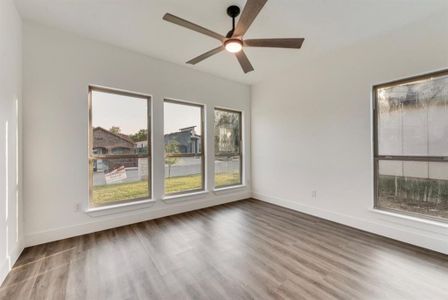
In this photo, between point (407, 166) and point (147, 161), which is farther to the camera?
point (147, 161)

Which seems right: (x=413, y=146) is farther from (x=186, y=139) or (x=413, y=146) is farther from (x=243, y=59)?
(x=186, y=139)

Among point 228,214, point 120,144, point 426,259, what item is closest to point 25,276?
point 120,144

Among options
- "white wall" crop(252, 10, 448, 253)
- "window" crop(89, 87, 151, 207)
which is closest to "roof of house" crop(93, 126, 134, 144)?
"window" crop(89, 87, 151, 207)

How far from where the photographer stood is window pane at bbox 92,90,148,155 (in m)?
3.22

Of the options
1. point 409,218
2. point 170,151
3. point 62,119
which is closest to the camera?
point 409,218

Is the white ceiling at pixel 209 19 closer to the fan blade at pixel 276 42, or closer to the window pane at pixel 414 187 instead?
the fan blade at pixel 276 42

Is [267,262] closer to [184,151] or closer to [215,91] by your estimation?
[184,151]

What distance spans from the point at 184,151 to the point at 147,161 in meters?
0.78

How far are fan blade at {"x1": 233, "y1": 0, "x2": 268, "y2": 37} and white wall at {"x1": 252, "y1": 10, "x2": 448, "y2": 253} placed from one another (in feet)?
7.26

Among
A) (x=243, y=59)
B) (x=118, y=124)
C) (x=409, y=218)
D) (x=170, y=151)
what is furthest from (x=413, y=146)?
(x=118, y=124)

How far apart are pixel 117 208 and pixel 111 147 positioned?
101cm

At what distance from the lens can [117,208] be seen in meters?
3.27

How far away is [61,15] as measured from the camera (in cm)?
252

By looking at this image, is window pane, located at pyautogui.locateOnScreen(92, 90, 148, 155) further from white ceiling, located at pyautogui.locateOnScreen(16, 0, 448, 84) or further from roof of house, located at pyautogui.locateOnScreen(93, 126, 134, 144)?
white ceiling, located at pyautogui.locateOnScreen(16, 0, 448, 84)
